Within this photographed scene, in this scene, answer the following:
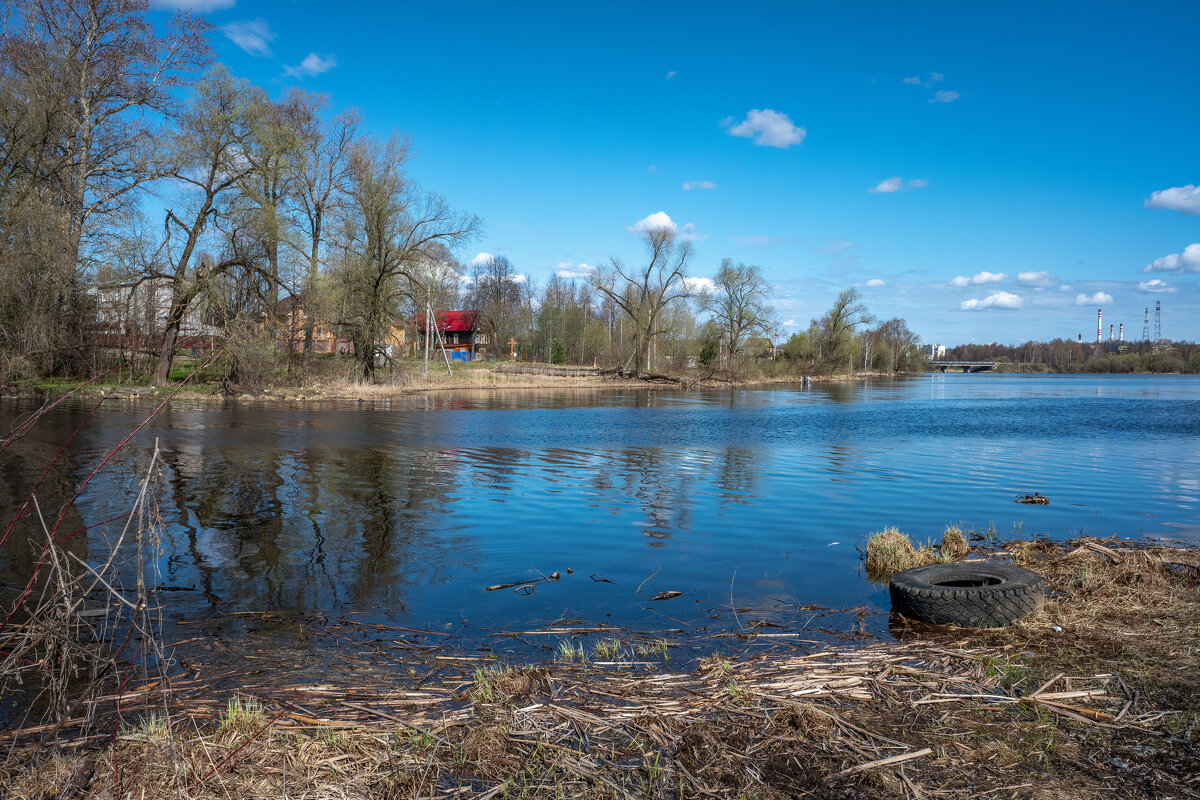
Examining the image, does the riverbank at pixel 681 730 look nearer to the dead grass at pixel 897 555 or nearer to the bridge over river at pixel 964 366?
the dead grass at pixel 897 555

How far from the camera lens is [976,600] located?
6.25m

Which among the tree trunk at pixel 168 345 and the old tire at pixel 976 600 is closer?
the old tire at pixel 976 600

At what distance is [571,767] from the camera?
366cm

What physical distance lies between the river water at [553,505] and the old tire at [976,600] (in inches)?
13.4

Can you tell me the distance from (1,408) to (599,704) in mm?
28364

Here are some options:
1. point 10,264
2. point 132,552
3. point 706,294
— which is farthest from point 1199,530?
point 706,294

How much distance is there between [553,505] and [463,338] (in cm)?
8667

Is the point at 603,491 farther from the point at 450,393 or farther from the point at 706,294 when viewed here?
the point at 706,294

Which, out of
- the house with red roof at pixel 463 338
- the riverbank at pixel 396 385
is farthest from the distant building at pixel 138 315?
the house with red roof at pixel 463 338

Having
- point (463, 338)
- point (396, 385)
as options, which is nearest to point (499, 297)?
point (463, 338)

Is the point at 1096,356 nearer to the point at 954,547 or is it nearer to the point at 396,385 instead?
the point at 396,385

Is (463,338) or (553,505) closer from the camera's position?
(553,505)

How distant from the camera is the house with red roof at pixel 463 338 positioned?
91938 mm

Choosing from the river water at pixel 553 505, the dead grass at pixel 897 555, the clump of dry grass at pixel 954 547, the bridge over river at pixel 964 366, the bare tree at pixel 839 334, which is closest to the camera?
the river water at pixel 553 505
